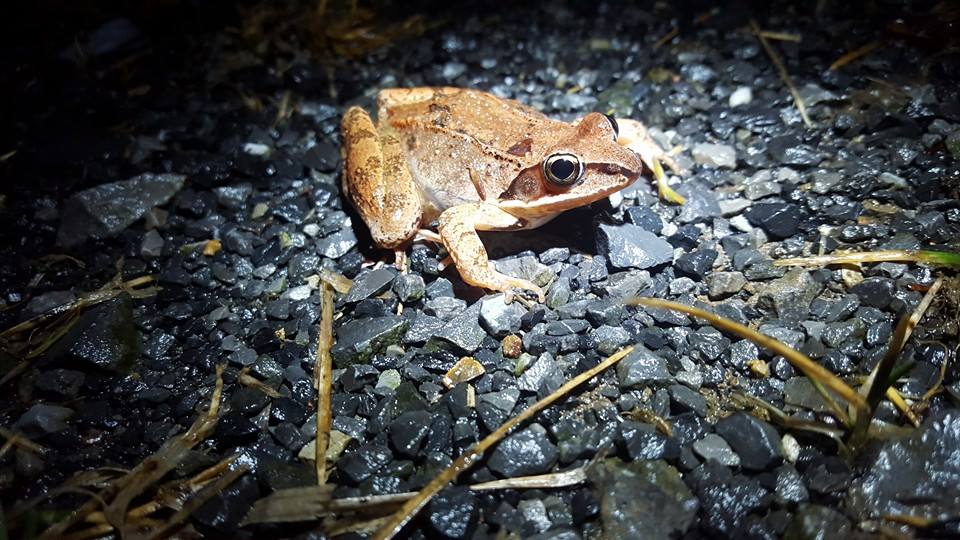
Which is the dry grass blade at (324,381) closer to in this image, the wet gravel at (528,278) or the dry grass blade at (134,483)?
the wet gravel at (528,278)

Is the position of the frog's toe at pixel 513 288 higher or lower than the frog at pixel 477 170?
lower

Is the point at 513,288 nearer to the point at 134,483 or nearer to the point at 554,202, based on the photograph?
the point at 554,202

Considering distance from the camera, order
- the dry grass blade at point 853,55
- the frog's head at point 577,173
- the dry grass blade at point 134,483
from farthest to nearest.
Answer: the dry grass blade at point 853,55
the frog's head at point 577,173
the dry grass blade at point 134,483

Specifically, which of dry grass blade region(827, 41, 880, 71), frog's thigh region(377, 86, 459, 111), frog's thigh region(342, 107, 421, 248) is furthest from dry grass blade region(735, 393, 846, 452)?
dry grass blade region(827, 41, 880, 71)

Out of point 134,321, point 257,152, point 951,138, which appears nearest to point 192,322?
point 134,321

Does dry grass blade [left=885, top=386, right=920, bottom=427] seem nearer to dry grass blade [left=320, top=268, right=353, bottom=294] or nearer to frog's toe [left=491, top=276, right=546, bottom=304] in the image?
frog's toe [left=491, top=276, right=546, bottom=304]

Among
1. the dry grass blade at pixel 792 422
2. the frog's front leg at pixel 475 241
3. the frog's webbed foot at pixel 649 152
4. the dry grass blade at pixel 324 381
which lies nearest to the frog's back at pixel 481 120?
the frog's front leg at pixel 475 241
